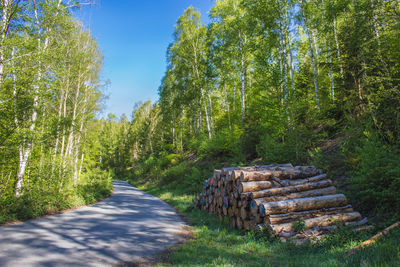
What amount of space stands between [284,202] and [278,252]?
4.32 feet

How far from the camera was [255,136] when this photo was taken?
13.2 m

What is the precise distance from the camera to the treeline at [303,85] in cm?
658

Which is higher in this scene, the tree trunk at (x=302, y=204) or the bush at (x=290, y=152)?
the bush at (x=290, y=152)

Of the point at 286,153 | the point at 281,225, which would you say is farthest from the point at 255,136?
the point at 281,225

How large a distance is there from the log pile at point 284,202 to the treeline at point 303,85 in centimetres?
93

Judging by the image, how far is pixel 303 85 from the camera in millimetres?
17672

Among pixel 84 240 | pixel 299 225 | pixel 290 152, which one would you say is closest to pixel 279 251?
pixel 299 225

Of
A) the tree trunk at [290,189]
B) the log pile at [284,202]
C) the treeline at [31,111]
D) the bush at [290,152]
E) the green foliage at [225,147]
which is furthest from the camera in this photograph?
the green foliage at [225,147]

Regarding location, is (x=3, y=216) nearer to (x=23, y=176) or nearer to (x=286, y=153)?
(x=23, y=176)

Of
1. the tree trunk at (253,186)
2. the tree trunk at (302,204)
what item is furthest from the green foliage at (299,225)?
the tree trunk at (253,186)

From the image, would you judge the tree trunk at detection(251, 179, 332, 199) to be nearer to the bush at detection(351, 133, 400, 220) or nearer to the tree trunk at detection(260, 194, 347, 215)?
the tree trunk at detection(260, 194, 347, 215)

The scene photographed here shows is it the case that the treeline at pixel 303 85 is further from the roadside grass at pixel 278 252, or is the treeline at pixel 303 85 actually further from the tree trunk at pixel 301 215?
the roadside grass at pixel 278 252

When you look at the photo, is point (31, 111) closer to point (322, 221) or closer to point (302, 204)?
point (302, 204)

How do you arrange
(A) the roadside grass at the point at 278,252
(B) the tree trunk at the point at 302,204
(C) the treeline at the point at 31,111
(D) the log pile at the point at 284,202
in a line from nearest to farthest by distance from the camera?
(A) the roadside grass at the point at 278,252 → (D) the log pile at the point at 284,202 → (B) the tree trunk at the point at 302,204 → (C) the treeline at the point at 31,111
